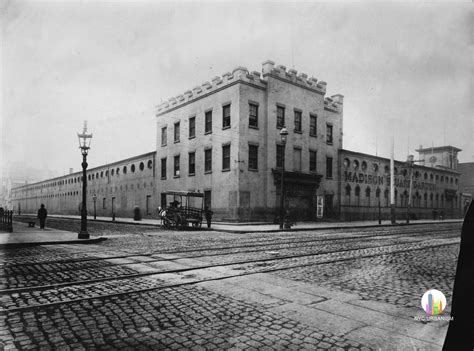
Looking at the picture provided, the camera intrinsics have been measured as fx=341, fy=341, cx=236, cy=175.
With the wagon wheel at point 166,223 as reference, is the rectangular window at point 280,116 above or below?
above

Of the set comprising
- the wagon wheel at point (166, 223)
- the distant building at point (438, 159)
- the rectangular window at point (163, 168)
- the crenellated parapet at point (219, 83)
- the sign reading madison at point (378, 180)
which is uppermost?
the crenellated parapet at point (219, 83)

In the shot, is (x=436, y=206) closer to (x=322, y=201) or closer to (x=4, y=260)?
(x=322, y=201)

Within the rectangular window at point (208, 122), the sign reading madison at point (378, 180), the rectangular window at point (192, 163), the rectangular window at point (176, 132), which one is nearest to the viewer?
the rectangular window at point (208, 122)

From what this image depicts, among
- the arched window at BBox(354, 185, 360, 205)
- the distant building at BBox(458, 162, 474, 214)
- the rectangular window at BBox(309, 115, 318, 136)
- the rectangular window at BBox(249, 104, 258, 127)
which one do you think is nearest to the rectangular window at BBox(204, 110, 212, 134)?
the rectangular window at BBox(249, 104, 258, 127)

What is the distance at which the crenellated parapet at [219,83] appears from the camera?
998 inches

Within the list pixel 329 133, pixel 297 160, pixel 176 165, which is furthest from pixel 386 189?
pixel 176 165

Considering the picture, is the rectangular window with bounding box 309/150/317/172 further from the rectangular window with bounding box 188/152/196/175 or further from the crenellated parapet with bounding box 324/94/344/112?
the rectangular window with bounding box 188/152/196/175

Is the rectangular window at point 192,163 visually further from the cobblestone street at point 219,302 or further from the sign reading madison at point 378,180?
the cobblestone street at point 219,302

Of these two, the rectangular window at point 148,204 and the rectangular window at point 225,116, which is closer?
the rectangular window at point 225,116

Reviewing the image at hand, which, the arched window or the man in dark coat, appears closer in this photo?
the man in dark coat

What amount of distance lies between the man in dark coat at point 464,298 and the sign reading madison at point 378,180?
3349 centimetres

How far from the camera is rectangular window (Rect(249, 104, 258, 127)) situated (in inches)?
1027

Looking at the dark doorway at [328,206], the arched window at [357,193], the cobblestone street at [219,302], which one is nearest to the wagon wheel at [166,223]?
the cobblestone street at [219,302]

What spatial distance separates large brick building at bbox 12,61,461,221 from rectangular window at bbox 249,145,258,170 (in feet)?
0.25
